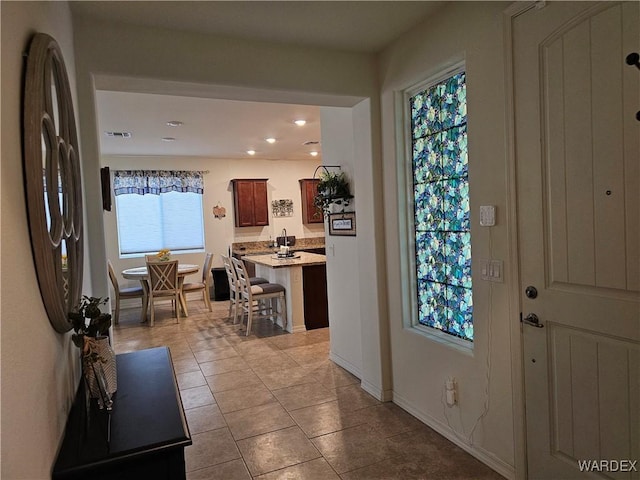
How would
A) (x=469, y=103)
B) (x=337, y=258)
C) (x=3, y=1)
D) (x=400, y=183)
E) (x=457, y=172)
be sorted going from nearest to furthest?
(x=3, y=1)
(x=469, y=103)
(x=457, y=172)
(x=400, y=183)
(x=337, y=258)

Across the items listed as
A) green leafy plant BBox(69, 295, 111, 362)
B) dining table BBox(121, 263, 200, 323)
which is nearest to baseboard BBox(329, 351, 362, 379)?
green leafy plant BBox(69, 295, 111, 362)

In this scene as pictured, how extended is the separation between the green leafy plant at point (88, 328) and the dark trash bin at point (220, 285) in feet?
19.6

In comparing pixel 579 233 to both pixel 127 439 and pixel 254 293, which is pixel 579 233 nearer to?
pixel 127 439

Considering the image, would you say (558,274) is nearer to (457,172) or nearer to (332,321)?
(457,172)

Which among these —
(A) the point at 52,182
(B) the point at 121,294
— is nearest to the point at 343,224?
(A) the point at 52,182

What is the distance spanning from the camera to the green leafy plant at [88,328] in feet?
4.85

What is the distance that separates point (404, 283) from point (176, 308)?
4175 mm

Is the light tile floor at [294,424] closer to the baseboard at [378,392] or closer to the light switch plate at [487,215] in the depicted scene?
the baseboard at [378,392]

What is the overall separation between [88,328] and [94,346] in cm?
7

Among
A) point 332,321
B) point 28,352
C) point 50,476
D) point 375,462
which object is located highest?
point 28,352

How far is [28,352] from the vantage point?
103cm

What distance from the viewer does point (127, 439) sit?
4.31 feet

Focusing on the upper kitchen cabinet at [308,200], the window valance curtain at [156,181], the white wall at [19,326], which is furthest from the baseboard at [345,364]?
the window valance curtain at [156,181]

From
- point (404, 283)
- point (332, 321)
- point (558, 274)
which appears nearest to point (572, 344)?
point (558, 274)
